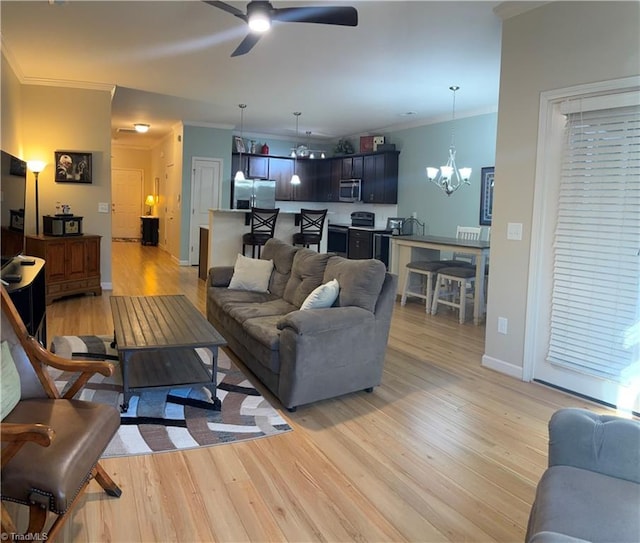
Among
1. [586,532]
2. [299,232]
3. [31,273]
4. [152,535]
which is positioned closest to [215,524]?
[152,535]

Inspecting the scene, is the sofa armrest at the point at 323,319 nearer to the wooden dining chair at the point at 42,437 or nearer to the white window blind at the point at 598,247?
the wooden dining chair at the point at 42,437

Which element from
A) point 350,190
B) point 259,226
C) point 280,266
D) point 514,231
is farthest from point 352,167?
point 514,231

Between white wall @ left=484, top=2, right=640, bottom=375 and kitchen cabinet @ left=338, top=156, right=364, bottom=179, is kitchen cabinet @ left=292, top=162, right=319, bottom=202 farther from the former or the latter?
white wall @ left=484, top=2, right=640, bottom=375

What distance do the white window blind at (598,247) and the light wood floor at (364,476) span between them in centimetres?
41

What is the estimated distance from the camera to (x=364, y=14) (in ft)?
12.3

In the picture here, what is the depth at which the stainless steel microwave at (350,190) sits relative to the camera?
30.5 feet

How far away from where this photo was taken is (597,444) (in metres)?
1.60

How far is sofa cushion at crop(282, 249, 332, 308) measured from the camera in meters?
3.86

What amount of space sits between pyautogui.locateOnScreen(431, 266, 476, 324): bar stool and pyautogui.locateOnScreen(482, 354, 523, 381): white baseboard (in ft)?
4.81

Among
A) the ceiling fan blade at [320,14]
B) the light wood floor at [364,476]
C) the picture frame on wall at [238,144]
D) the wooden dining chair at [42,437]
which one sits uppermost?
the picture frame on wall at [238,144]

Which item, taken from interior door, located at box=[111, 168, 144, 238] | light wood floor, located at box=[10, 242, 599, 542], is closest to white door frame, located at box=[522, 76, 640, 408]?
light wood floor, located at box=[10, 242, 599, 542]

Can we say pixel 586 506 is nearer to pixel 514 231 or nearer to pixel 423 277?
pixel 514 231

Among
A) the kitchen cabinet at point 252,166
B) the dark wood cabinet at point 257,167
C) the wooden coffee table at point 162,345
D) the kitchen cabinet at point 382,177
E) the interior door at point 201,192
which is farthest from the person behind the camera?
the dark wood cabinet at point 257,167

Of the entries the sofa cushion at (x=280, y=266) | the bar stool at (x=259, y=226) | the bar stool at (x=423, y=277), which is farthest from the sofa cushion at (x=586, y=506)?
the bar stool at (x=259, y=226)
